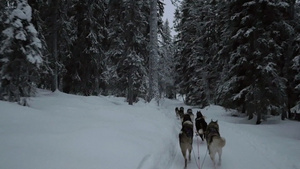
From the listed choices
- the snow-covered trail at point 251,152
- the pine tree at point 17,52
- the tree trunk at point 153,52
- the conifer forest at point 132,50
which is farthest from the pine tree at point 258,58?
the pine tree at point 17,52

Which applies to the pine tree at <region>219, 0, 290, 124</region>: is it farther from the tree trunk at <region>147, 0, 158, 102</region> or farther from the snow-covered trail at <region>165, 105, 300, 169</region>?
the tree trunk at <region>147, 0, 158, 102</region>

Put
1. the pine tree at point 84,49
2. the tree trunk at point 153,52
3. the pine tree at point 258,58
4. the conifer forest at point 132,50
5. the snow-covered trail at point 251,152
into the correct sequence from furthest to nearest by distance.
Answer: the pine tree at point 84,49, the tree trunk at point 153,52, the pine tree at point 258,58, the conifer forest at point 132,50, the snow-covered trail at point 251,152

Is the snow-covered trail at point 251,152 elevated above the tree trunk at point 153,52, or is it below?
below

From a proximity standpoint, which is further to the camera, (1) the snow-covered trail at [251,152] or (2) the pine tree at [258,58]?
(2) the pine tree at [258,58]

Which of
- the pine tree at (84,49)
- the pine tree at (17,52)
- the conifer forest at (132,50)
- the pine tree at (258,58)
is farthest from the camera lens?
the pine tree at (84,49)

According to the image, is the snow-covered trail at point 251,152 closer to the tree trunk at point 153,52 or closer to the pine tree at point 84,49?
the tree trunk at point 153,52

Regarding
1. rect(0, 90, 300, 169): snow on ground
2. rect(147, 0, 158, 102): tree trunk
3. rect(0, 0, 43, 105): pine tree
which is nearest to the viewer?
rect(0, 90, 300, 169): snow on ground

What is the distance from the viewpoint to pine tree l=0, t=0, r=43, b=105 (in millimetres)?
7777

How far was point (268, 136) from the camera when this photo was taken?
34.0 feet

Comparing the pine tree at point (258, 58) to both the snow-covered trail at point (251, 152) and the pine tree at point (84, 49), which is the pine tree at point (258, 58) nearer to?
the snow-covered trail at point (251, 152)

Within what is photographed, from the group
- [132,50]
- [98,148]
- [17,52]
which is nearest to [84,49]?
[132,50]

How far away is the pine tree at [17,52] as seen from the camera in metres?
7.78

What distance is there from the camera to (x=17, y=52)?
26.3 feet

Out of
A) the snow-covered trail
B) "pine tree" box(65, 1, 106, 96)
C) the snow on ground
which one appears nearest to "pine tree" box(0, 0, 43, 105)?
the snow on ground
